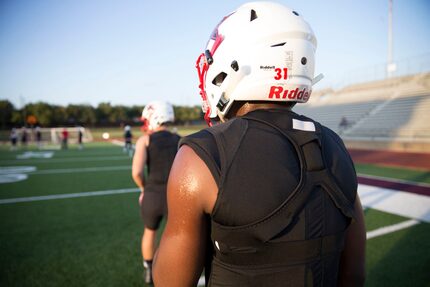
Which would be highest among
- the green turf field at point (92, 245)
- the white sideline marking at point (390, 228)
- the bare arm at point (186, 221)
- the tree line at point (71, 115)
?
the tree line at point (71, 115)

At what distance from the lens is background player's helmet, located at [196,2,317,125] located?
125cm

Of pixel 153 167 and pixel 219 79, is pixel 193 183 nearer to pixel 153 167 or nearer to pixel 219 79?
pixel 219 79

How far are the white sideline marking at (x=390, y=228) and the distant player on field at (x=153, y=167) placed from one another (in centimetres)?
336

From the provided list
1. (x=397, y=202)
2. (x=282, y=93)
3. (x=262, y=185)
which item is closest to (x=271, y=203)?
(x=262, y=185)

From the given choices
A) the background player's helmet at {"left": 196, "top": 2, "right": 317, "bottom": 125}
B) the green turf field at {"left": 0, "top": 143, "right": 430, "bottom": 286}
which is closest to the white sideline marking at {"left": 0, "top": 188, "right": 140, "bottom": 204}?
the green turf field at {"left": 0, "top": 143, "right": 430, "bottom": 286}

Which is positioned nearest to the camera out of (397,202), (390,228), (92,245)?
(92,245)

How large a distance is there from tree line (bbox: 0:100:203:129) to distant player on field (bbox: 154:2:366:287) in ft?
188

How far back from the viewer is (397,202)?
6465 mm

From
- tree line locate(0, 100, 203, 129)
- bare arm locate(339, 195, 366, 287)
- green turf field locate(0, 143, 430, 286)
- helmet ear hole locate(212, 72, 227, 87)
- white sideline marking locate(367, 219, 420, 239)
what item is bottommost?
white sideline marking locate(367, 219, 420, 239)

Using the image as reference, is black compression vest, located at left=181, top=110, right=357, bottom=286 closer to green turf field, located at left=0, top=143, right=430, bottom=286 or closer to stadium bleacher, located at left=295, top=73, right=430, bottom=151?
green turf field, located at left=0, top=143, right=430, bottom=286

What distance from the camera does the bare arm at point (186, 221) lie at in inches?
39.9

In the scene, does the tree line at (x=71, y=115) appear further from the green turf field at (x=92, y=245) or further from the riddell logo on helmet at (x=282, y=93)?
the riddell logo on helmet at (x=282, y=93)

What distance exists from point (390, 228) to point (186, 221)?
5081 mm

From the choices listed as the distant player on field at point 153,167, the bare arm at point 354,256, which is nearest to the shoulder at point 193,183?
the bare arm at point 354,256
